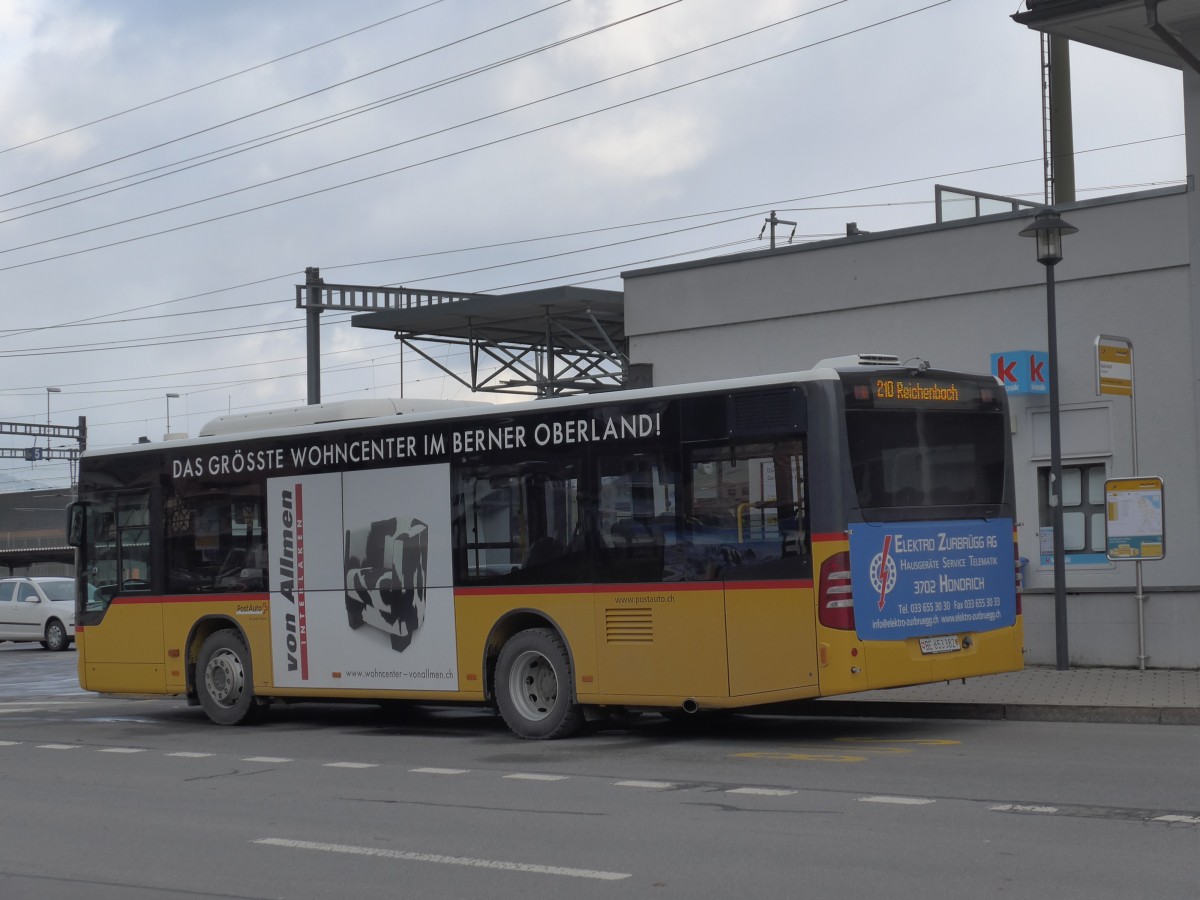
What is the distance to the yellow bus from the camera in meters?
12.5

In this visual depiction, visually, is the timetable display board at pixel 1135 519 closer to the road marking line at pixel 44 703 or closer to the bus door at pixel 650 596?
the bus door at pixel 650 596

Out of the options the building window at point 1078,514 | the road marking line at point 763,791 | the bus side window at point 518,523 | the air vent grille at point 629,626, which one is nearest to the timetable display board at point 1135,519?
the building window at point 1078,514

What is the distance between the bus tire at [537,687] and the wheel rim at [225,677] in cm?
360

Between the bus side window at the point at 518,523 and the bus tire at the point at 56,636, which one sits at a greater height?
the bus side window at the point at 518,523

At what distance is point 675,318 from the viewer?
2322 cm

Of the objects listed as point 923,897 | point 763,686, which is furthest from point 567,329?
point 923,897

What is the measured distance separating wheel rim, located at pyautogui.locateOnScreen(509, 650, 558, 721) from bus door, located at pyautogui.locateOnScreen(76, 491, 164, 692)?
4955mm

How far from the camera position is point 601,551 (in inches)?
536

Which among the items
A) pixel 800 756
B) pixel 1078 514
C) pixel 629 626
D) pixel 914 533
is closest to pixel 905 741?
pixel 800 756

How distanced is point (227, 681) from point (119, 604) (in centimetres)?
187

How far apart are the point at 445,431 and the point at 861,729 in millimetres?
4658

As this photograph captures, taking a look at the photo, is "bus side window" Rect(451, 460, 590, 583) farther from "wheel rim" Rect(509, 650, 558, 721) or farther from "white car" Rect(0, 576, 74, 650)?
"white car" Rect(0, 576, 74, 650)

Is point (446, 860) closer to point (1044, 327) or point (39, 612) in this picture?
point (1044, 327)

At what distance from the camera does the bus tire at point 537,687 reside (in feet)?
45.5
